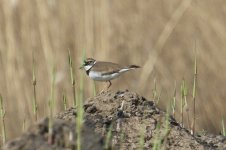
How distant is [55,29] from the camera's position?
645cm

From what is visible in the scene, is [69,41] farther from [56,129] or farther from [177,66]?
[56,129]

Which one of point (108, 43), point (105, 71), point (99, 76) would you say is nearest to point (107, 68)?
point (105, 71)

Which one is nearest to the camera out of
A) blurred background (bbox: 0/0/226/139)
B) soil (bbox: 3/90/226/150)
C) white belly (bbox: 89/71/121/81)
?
soil (bbox: 3/90/226/150)

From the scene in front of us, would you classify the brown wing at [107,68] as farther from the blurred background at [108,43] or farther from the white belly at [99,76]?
the blurred background at [108,43]

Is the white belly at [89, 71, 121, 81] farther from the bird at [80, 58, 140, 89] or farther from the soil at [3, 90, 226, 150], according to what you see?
the soil at [3, 90, 226, 150]

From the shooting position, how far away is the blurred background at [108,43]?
640 centimetres

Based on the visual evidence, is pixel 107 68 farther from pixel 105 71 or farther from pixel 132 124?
pixel 132 124

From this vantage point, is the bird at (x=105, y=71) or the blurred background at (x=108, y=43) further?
the blurred background at (x=108, y=43)

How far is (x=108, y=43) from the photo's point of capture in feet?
21.4

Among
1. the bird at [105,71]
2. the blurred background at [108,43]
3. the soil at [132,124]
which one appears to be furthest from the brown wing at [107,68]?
the blurred background at [108,43]

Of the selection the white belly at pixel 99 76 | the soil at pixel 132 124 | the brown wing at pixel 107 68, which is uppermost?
the brown wing at pixel 107 68

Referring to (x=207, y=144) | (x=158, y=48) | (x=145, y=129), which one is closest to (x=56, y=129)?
(x=145, y=129)

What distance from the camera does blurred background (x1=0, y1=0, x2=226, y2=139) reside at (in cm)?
640

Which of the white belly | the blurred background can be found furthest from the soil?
the blurred background
